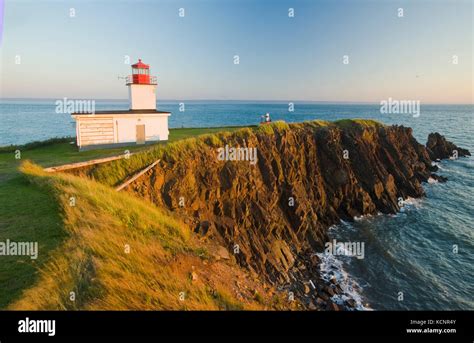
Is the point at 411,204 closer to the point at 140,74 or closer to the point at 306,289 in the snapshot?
the point at 306,289

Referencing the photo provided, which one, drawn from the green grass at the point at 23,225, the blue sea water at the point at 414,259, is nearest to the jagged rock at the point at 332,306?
the blue sea water at the point at 414,259

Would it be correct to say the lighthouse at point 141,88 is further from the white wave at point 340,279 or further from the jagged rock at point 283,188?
the white wave at point 340,279

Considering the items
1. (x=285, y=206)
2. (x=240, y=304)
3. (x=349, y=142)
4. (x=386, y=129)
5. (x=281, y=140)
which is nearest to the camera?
(x=240, y=304)

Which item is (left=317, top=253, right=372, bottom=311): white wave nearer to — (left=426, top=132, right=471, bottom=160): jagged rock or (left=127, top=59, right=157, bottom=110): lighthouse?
(left=127, top=59, right=157, bottom=110): lighthouse
